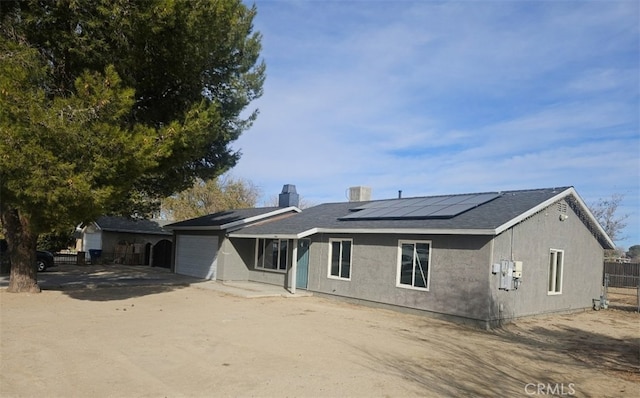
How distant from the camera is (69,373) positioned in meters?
6.88

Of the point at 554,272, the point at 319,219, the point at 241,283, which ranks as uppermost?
the point at 319,219

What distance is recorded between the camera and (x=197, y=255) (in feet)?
79.1

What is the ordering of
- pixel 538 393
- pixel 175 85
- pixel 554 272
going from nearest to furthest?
pixel 538 393, pixel 175 85, pixel 554 272

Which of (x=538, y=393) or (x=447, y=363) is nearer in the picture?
(x=538, y=393)

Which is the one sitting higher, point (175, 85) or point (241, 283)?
point (175, 85)

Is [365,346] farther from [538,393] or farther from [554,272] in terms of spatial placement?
[554,272]

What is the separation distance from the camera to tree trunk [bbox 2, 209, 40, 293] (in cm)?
1498

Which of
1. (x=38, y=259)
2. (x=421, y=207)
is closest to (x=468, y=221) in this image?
(x=421, y=207)

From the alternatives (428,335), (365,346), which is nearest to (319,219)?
(428,335)

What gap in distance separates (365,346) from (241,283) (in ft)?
40.9

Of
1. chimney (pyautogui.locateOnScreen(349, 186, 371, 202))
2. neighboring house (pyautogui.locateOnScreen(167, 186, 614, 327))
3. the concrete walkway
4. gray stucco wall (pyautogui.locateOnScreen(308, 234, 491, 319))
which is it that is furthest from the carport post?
chimney (pyautogui.locateOnScreen(349, 186, 371, 202))

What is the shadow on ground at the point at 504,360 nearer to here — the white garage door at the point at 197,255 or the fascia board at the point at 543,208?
the fascia board at the point at 543,208

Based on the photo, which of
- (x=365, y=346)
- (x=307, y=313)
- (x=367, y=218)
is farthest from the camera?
(x=367, y=218)

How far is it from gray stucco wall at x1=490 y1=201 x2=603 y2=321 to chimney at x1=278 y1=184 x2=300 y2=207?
525 inches
